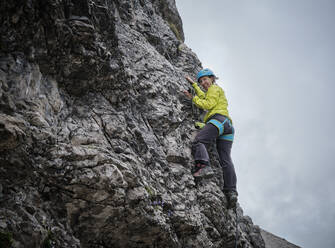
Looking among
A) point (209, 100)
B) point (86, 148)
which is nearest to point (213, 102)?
point (209, 100)

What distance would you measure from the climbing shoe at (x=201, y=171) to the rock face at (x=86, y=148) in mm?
291

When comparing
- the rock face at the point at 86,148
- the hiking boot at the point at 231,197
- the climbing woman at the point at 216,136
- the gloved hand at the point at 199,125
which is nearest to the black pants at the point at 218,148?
the climbing woman at the point at 216,136

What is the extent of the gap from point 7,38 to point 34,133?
176 centimetres

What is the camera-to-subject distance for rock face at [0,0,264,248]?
378 cm

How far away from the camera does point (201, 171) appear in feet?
24.7

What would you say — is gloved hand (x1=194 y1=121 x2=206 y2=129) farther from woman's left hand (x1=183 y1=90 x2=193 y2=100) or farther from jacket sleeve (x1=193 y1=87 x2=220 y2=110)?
woman's left hand (x1=183 y1=90 x2=193 y2=100)

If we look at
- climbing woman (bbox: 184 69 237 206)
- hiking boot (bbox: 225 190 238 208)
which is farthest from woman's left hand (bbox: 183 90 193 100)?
hiking boot (bbox: 225 190 238 208)

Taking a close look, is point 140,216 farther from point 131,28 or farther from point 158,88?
point 131,28

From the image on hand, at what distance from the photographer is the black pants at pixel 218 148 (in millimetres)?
7684

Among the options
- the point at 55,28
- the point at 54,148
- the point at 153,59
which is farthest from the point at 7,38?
the point at 153,59

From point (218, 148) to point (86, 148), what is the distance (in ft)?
18.9

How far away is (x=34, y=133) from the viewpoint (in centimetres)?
395

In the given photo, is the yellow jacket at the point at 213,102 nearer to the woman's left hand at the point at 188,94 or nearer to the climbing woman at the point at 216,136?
the climbing woman at the point at 216,136

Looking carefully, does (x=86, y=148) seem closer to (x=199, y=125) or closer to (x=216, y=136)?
(x=216, y=136)
